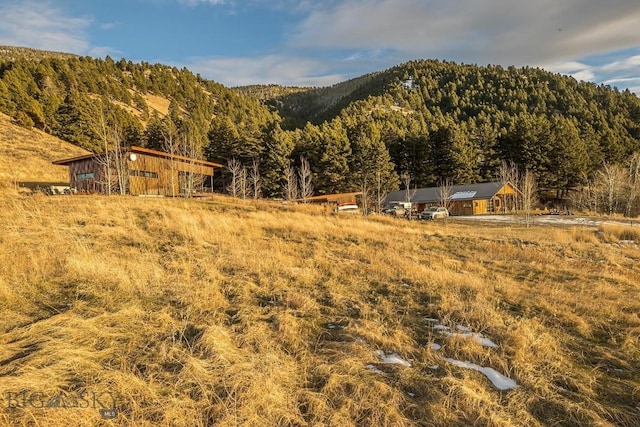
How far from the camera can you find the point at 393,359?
4.68 metres

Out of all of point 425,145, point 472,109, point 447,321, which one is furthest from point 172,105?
point 447,321

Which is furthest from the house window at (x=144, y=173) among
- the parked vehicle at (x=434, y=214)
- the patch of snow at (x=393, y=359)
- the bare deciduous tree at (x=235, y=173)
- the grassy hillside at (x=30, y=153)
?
the patch of snow at (x=393, y=359)

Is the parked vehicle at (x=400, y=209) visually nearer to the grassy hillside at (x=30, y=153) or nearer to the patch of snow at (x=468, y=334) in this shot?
the patch of snow at (x=468, y=334)

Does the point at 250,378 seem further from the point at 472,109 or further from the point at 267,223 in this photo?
the point at 472,109

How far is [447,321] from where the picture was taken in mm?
6039

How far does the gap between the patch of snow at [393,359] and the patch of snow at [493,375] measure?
0.61 m

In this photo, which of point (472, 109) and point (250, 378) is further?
point (472, 109)

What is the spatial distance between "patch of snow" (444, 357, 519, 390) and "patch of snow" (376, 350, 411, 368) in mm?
611

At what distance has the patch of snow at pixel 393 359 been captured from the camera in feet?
15.0

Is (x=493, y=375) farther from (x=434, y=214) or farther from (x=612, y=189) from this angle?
(x=612, y=189)

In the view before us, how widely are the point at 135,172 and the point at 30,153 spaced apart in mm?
23194

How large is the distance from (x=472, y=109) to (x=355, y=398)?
116 meters

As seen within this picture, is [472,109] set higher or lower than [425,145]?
higher

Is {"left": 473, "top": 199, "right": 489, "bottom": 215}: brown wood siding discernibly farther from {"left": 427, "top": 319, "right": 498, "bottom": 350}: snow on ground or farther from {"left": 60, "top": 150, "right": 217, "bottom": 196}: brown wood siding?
{"left": 427, "top": 319, "right": 498, "bottom": 350}: snow on ground
